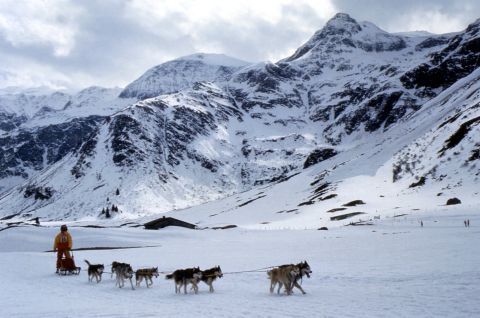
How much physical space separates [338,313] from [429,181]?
169 ft

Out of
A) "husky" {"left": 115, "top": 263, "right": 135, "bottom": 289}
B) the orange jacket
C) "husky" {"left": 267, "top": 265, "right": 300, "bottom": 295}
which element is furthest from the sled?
"husky" {"left": 267, "top": 265, "right": 300, "bottom": 295}

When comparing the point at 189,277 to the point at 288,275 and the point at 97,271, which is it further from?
the point at 97,271

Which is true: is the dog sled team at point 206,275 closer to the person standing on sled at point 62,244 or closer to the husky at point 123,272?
the husky at point 123,272

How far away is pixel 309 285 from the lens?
53.4 ft

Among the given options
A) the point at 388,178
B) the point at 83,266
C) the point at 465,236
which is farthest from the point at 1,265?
the point at 388,178

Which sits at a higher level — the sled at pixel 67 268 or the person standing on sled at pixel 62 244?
the person standing on sled at pixel 62 244

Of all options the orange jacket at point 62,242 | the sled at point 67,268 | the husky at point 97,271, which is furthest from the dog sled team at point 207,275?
the orange jacket at point 62,242

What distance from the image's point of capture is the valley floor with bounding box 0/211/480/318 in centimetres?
1195

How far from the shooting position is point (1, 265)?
25734mm

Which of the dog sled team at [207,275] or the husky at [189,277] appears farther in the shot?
the husky at [189,277]

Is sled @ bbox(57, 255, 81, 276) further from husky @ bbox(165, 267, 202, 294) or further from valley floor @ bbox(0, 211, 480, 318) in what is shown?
husky @ bbox(165, 267, 202, 294)

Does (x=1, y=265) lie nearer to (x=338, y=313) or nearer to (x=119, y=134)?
(x=338, y=313)

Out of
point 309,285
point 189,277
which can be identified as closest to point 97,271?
point 189,277

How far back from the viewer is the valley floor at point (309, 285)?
11953mm
